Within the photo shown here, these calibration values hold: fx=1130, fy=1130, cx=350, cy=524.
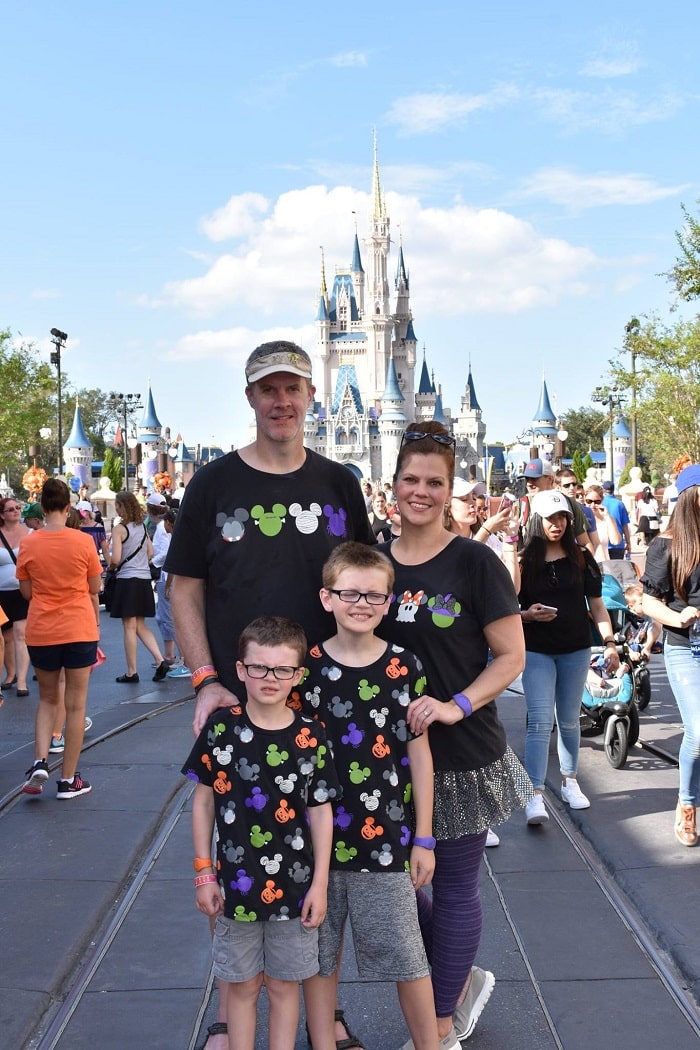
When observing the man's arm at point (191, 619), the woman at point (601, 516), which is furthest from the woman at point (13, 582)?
the man's arm at point (191, 619)

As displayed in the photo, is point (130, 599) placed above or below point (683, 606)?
below

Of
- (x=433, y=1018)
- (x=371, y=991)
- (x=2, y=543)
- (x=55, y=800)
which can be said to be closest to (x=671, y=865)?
(x=371, y=991)

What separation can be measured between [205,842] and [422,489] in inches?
43.9

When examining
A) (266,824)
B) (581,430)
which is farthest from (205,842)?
(581,430)

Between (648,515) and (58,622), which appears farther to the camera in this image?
(648,515)

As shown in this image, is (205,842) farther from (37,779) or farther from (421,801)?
(37,779)

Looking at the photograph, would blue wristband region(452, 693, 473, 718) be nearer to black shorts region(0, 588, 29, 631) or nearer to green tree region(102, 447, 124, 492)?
black shorts region(0, 588, 29, 631)

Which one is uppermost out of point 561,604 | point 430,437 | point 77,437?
point 77,437

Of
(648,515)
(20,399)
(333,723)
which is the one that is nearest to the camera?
(333,723)

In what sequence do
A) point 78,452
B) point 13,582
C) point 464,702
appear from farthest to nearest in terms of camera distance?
Answer: point 78,452 < point 13,582 < point 464,702

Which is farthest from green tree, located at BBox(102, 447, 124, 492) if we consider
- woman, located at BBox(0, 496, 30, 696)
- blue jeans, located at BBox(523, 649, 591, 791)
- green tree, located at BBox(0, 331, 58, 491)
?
blue jeans, located at BBox(523, 649, 591, 791)

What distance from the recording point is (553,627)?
5602 millimetres

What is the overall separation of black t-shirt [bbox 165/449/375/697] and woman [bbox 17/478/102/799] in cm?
313

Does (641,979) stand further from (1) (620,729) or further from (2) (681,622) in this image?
(1) (620,729)
